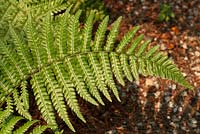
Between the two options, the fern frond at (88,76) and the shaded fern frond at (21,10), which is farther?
the shaded fern frond at (21,10)

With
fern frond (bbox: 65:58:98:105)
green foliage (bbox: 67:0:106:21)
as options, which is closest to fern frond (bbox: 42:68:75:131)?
fern frond (bbox: 65:58:98:105)

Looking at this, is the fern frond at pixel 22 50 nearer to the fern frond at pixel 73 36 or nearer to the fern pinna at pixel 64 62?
the fern pinna at pixel 64 62

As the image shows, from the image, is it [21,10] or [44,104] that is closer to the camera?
[44,104]

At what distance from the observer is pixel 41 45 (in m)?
2.90

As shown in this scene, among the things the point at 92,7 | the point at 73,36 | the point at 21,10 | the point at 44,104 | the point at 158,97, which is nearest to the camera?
the point at 44,104

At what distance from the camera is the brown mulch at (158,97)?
414 cm

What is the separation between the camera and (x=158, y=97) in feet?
14.3

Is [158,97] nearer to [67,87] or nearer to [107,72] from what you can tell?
[107,72]

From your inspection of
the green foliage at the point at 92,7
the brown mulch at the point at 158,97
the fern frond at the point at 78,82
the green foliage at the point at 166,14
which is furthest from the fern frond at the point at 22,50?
the green foliage at the point at 166,14

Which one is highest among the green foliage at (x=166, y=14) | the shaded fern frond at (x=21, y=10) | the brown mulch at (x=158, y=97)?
the green foliage at (x=166, y=14)

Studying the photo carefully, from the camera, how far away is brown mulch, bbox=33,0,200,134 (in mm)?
4137

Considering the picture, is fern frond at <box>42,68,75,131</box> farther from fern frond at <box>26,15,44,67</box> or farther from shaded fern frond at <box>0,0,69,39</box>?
shaded fern frond at <box>0,0,69,39</box>

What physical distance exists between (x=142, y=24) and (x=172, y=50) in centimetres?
47

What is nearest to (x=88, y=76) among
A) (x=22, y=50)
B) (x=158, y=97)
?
(x=22, y=50)
